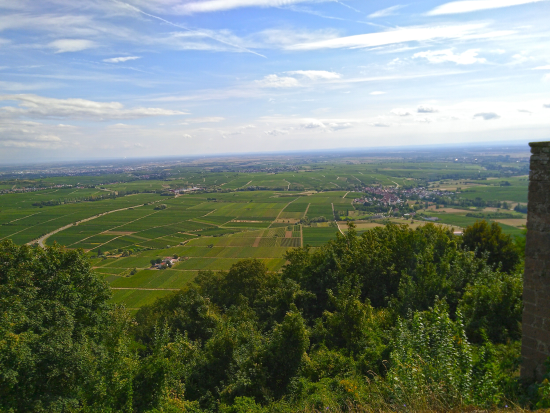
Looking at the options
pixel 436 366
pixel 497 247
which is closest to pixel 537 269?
pixel 436 366

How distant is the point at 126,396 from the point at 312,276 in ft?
44.3

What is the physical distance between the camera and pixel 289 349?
11375mm

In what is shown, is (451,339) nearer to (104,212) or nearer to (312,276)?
(312,276)

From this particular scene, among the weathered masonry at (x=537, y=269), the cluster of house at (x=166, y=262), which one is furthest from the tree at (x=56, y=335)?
the cluster of house at (x=166, y=262)

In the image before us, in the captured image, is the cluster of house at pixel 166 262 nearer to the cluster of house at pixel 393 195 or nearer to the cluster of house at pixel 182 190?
the cluster of house at pixel 393 195

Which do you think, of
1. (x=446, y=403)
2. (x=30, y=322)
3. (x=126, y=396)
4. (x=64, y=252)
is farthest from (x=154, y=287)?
(x=446, y=403)

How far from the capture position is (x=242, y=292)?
2308 centimetres

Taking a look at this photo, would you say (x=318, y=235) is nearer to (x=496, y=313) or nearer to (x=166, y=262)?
(x=166, y=262)

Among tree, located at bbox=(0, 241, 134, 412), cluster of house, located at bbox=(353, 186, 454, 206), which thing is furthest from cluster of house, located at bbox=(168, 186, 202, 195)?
tree, located at bbox=(0, 241, 134, 412)

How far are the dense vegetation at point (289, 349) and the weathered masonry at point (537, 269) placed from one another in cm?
71

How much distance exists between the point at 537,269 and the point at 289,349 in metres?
8.16

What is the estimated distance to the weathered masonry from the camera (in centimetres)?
623

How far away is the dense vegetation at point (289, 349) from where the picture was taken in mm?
6910

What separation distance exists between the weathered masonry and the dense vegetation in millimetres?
707
